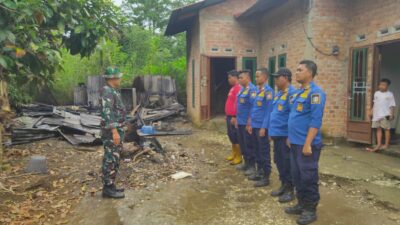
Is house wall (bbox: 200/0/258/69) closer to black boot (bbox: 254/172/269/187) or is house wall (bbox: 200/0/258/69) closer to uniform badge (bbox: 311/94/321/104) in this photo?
black boot (bbox: 254/172/269/187)

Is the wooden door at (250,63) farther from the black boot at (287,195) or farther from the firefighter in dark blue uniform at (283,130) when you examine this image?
the black boot at (287,195)

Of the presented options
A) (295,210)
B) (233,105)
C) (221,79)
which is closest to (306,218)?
(295,210)

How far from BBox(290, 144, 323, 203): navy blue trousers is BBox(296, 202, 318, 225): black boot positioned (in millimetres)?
65

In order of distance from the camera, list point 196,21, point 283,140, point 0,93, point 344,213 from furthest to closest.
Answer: point 196,21 < point 0,93 < point 283,140 < point 344,213

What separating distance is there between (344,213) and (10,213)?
4.13 meters

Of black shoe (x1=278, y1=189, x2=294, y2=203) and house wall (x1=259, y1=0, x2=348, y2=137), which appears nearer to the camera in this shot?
black shoe (x1=278, y1=189, x2=294, y2=203)

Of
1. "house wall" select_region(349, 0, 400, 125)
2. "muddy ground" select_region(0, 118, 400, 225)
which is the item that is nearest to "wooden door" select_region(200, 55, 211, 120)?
"house wall" select_region(349, 0, 400, 125)

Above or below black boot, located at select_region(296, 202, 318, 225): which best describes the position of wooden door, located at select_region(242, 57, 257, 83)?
above

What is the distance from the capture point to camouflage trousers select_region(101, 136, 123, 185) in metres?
4.89

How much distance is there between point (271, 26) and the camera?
11.3 m

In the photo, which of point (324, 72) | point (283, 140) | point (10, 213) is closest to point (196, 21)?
point (324, 72)

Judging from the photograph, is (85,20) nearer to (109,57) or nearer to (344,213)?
(344,213)

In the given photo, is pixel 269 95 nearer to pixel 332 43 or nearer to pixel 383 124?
pixel 383 124

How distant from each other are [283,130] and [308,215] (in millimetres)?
1143
